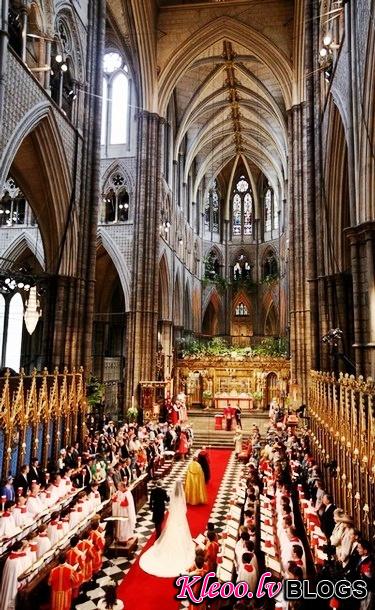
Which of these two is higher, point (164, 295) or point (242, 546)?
point (164, 295)

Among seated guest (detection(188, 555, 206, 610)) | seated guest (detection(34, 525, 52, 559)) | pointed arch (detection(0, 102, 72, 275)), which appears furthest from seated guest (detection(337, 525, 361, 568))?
pointed arch (detection(0, 102, 72, 275))

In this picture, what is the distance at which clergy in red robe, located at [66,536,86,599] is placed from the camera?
6.52 meters

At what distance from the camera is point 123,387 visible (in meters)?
23.2

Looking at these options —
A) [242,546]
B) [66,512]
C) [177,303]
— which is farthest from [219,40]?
[242,546]

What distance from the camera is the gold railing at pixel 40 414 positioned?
1000cm

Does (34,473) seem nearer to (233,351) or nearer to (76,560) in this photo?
(76,560)

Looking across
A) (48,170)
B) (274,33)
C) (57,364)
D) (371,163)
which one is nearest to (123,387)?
(57,364)

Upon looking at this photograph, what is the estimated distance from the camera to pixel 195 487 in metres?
11.6

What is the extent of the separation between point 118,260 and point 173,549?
1773 cm

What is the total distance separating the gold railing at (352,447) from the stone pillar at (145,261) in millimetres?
13005

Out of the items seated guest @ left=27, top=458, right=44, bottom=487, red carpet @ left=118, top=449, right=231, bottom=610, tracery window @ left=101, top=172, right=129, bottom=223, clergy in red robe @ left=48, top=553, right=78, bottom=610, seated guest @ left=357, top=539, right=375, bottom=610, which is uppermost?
tracery window @ left=101, top=172, right=129, bottom=223

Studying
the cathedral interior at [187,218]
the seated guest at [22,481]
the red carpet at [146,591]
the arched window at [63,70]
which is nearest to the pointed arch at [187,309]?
the cathedral interior at [187,218]

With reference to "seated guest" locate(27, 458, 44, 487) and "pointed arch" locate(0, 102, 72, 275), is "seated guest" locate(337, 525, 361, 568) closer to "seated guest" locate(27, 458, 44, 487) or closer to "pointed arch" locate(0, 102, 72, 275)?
"seated guest" locate(27, 458, 44, 487)

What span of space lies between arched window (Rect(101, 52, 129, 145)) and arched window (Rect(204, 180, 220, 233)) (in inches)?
713
